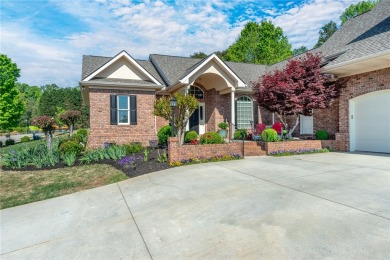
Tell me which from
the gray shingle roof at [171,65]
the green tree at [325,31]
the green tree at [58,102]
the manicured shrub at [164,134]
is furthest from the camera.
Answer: the green tree at [58,102]

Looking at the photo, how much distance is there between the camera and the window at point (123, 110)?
12.8 metres

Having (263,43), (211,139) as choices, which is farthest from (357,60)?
(263,43)

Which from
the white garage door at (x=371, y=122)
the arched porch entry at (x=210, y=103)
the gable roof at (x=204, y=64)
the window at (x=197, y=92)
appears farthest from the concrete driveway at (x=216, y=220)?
the window at (x=197, y=92)

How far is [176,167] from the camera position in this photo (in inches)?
334

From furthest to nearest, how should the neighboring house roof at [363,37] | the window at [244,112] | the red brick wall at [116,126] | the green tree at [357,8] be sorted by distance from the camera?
the green tree at [357,8] < the window at [244,112] < the red brick wall at [116,126] < the neighboring house roof at [363,37]

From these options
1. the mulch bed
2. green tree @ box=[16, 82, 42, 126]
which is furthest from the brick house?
green tree @ box=[16, 82, 42, 126]

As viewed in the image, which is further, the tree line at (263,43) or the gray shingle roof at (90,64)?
the tree line at (263,43)

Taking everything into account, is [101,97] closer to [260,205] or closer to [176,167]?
[176,167]

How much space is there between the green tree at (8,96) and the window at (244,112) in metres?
24.4

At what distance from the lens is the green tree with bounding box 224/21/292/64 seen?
3319 centimetres

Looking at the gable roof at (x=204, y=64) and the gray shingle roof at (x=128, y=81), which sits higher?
the gable roof at (x=204, y=64)

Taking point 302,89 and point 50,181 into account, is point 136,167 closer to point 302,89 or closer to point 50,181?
point 50,181

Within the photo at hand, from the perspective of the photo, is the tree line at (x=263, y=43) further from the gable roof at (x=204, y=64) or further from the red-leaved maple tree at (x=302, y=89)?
the red-leaved maple tree at (x=302, y=89)

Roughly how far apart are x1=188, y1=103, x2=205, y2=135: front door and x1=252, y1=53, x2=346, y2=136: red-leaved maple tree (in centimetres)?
589
